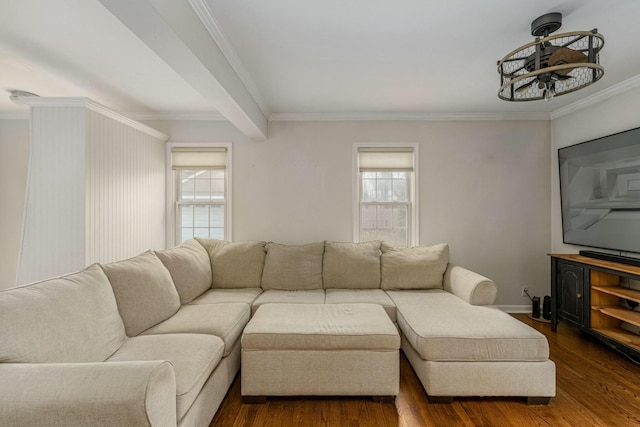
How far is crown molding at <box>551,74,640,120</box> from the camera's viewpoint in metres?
2.90

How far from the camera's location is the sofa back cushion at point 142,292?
79.8 inches

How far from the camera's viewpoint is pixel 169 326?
219 cm

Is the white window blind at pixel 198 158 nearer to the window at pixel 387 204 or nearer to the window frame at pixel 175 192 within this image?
the window frame at pixel 175 192

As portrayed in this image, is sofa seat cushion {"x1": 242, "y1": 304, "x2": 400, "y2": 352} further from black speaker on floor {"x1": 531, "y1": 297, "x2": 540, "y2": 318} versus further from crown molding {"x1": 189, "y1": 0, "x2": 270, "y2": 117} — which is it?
black speaker on floor {"x1": 531, "y1": 297, "x2": 540, "y2": 318}

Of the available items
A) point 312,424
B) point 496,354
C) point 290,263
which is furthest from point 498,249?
point 312,424

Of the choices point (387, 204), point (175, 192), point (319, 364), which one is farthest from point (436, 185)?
point (175, 192)

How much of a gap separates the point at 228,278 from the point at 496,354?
248cm

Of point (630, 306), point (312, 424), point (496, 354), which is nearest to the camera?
point (312, 424)

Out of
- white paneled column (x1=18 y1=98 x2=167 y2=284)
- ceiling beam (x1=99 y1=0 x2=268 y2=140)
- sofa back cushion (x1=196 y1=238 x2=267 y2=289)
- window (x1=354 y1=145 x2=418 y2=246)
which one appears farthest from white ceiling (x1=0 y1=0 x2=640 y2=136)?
sofa back cushion (x1=196 y1=238 x2=267 y2=289)

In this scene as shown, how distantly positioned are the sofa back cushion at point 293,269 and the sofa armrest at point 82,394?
208cm

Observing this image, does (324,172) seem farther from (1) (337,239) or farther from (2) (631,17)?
(2) (631,17)

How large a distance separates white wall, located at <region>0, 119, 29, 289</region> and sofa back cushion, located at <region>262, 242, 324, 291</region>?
10.2ft

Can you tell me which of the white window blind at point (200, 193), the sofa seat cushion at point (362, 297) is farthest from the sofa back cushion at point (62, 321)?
the white window blind at point (200, 193)

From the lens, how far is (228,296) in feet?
9.86
